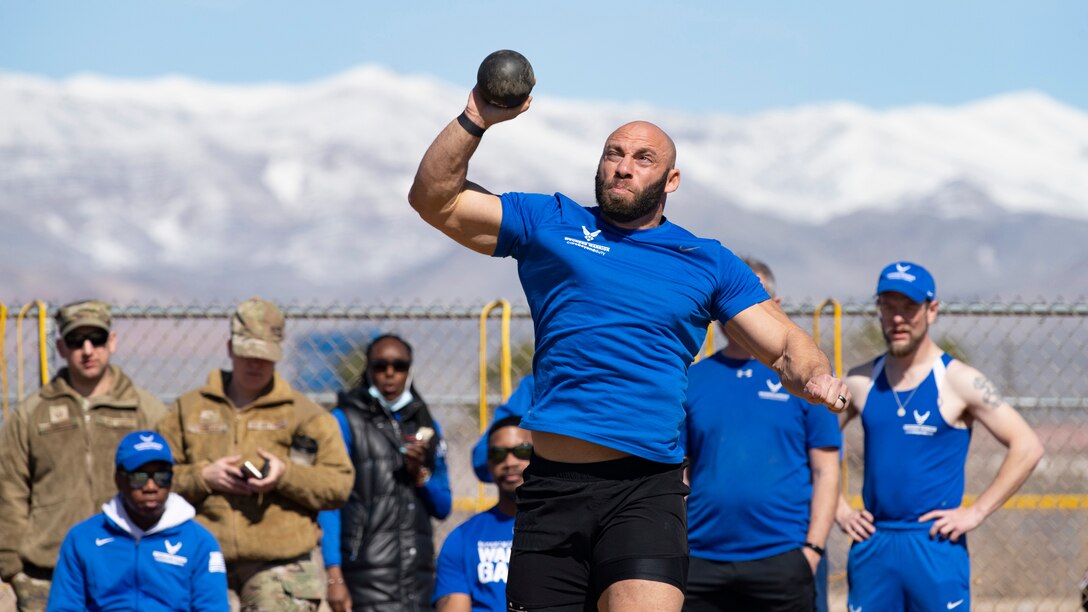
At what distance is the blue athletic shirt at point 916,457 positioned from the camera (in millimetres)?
6605

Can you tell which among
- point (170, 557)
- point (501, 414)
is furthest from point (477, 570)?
point (170, 557)

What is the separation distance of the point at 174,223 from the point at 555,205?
141 meters

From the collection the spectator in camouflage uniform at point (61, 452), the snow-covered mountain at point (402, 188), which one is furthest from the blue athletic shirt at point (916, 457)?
→ the snow-covered mountain at point (402, 188)

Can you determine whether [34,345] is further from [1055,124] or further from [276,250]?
[1055,124]

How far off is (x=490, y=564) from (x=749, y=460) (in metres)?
1.34

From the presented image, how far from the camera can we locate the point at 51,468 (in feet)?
23.5

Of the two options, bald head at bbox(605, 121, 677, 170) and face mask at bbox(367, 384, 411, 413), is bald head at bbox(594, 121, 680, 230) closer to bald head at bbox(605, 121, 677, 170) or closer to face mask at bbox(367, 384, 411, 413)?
bald head at bbox(605, 121, 677, 170)

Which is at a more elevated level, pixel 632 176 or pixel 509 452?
pixel 632 176

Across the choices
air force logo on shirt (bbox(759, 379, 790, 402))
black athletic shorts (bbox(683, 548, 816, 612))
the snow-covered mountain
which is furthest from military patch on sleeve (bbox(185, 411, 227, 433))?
the snow-covered mountain

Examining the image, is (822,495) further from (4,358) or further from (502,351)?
(4,358)

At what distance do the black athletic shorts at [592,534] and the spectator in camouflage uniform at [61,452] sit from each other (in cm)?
337

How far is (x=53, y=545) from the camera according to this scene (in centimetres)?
706

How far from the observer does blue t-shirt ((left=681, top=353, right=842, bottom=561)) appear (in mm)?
6453

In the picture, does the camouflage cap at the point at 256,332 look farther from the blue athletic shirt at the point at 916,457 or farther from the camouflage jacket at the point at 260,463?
the blue athletic shirt at the point at 916,457
